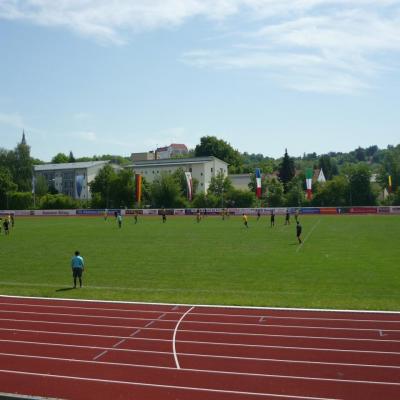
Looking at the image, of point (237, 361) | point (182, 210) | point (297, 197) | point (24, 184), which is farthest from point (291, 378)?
point (24, 184)

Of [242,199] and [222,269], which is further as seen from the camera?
[242,199]

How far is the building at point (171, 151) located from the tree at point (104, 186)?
70337 mm

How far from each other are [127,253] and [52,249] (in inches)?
206

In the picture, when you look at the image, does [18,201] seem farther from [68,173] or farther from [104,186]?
[68,173]

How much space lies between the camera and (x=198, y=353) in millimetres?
10492

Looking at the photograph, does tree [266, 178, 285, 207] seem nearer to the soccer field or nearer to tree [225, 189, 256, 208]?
tree [225, 189, 256, 208]

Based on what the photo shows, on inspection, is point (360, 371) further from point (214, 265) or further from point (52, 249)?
point (52, 249)

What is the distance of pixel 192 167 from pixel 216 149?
21.8 m

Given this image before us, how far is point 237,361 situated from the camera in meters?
10.0

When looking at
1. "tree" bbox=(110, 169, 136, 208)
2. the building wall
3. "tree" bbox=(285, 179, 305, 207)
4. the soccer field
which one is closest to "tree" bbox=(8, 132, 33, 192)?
the building wall

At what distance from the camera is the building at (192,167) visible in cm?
9781

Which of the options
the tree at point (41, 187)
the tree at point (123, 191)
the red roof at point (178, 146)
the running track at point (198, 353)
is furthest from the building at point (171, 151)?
the running track at point (198, 353)

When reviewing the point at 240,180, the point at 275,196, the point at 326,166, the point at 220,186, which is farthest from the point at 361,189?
the point at 326,166

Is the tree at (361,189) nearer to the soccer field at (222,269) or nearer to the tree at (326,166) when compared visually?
the soccer field at (222,269)
